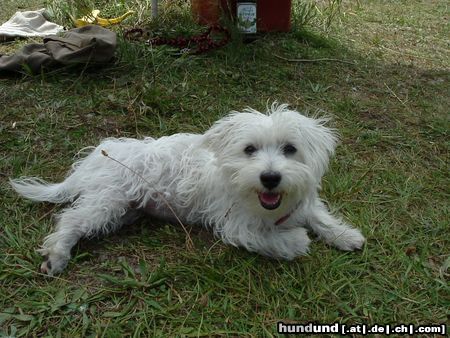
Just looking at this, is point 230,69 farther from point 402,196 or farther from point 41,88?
point 402,196

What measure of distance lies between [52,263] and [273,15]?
4.16 m

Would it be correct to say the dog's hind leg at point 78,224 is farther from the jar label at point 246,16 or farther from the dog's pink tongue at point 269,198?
the jar label at point 246,16

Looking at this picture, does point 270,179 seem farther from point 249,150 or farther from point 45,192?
point 45,192

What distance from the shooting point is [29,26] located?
219 inches

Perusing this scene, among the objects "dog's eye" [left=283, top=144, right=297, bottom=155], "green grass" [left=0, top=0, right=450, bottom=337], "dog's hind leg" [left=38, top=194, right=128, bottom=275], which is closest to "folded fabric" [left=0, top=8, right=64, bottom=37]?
"green grass" [left=0, top=0, right=450, bottom=337]

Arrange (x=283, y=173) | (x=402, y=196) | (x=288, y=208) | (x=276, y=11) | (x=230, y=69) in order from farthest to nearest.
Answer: (x=276, y=11), (x=230, y=69), (x=402, y=196), (x=288, y=208), (x=283, y=173)

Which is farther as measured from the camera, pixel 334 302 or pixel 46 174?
pixel 46 174

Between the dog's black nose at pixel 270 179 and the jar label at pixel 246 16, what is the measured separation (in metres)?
3.20

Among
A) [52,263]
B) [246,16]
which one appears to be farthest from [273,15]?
[52,263]

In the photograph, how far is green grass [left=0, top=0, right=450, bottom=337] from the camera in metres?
2.27

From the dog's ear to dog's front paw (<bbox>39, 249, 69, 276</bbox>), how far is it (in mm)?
1446

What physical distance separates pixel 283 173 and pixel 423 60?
4.39m

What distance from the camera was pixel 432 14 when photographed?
820 centimetres

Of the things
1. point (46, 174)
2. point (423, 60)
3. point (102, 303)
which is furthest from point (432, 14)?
point (102, 303)
